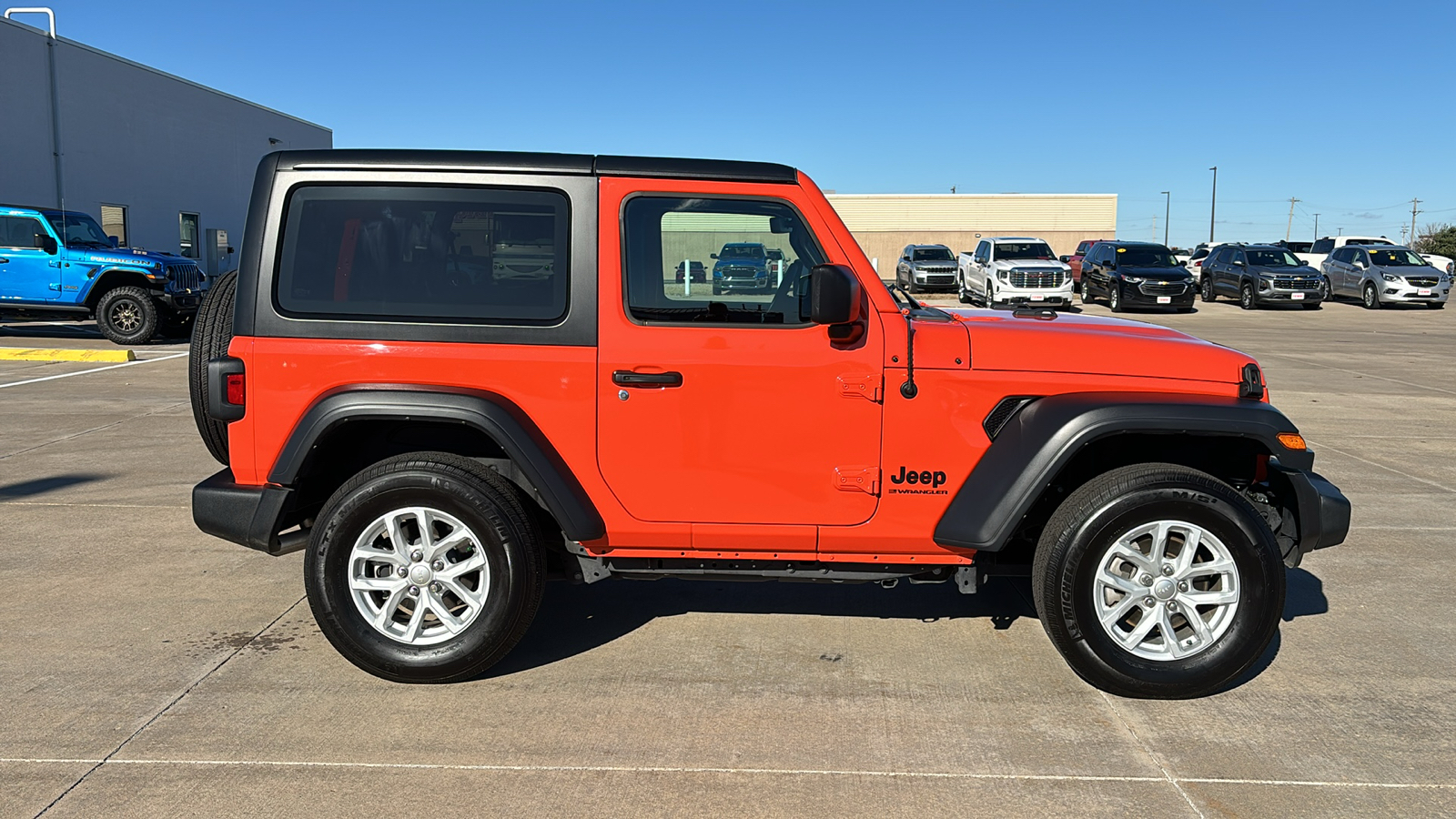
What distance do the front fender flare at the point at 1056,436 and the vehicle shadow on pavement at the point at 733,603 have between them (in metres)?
1.06

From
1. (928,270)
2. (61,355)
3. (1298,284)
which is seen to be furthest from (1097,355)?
(928,270)

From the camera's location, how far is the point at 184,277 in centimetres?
1778

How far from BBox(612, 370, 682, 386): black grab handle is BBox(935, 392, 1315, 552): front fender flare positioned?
1140 mm

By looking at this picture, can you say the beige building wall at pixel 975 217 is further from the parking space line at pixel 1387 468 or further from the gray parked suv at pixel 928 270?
the parking space line at pixel 1387 468

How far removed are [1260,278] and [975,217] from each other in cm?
3833

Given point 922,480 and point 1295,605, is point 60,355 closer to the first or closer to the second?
point 922,480

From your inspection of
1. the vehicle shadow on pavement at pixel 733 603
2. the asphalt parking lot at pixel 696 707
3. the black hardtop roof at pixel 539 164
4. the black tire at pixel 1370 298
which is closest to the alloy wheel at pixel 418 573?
the asphalt parking lot at pixel 696 707

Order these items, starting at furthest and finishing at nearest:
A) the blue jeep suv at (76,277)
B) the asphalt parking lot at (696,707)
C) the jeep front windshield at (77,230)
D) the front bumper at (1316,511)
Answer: the jeep front windshield at (77,230)
the blue jeep suv at (76,277)
the front bumper at (1316,511)
the asphalt parking lot at (696,707)

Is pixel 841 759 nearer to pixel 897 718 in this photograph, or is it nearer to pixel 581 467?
pixel 897 718

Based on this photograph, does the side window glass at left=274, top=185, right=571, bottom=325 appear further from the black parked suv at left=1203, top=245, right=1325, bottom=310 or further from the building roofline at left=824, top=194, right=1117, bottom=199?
the building roofline at left=824, top=194, right=1117, bottom=199

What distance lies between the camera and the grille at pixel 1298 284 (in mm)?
28250

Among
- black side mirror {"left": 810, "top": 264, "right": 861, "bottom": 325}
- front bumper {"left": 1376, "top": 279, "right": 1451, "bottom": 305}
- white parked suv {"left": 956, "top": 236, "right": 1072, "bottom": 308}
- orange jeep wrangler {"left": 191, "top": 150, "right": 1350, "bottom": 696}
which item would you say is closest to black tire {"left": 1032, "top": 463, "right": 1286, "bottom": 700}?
orange jeep wrangler {"left": 191, "top": 150, "right": 1350, "bottom": 696}

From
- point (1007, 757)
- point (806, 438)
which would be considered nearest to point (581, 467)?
point (806, 438)

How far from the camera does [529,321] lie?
13.5 feet
